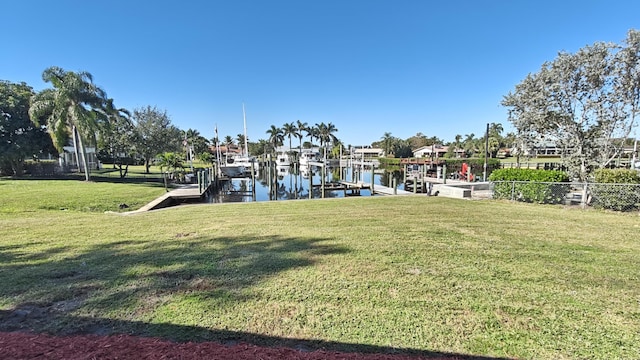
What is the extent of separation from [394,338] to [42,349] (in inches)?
94.4

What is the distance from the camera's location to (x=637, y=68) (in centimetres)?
1022

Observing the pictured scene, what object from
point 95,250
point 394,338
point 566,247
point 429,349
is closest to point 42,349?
point 394,338

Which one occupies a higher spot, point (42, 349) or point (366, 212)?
point (42, 349)

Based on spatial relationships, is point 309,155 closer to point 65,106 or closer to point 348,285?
point 65,106

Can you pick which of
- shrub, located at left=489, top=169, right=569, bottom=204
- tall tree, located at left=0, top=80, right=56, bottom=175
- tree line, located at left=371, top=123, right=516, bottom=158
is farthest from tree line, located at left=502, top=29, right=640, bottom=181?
tree line, located at left=371, top=123, right=516, bottom=158

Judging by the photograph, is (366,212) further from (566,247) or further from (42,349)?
(42,349)

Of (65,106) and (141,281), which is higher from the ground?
(65,106)

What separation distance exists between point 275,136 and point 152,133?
148 feet

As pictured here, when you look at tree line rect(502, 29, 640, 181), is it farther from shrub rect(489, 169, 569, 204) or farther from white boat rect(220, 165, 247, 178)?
white boat rect(220, 165, 247, 178)

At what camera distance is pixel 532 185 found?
1050 centimetres

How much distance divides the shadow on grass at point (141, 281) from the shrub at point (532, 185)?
9340 millimetres

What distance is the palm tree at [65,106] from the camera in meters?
17.8

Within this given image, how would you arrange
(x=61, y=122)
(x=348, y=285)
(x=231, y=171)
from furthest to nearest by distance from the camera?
(x=231, y=171) → (x=61, y=122) → (x=348, y=285)

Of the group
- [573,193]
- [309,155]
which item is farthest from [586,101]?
[309,155]
